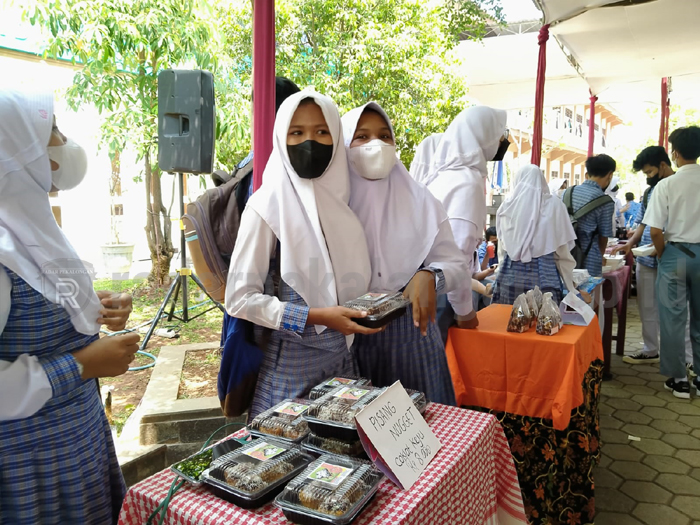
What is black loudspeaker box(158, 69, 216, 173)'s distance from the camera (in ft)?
13.1

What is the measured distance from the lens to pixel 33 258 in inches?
41.9

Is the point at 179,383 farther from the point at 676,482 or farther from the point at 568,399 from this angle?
the point at 676,482

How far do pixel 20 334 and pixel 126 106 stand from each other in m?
5.01

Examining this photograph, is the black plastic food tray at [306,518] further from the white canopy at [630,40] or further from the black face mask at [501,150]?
the white canopy at [630,40]

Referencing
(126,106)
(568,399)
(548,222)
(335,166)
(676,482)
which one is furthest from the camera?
(126,106)

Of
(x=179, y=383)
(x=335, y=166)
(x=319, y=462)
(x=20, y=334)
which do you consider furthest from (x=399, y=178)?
(x=179, y=383)

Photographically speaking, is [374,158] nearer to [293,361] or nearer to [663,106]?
[293,361]

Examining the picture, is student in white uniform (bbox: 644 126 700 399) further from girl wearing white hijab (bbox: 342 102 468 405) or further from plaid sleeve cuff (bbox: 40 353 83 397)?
plaid sleeve cuff (bbox: 40 353 83 397)

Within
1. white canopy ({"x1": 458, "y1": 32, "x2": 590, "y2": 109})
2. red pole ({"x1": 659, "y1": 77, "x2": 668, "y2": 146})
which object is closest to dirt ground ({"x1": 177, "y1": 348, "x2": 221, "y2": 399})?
white canopy ({"x1": 458, "y1": 32, "x2": 590, "y2": 109})

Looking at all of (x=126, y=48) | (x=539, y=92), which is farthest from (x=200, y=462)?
(x=126, y=48)

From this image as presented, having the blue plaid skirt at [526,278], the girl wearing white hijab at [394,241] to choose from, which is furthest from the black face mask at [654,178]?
the girl wearing white hijab at [394,241]

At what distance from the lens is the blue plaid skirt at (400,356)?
5.42 feet

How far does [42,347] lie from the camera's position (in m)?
1.10

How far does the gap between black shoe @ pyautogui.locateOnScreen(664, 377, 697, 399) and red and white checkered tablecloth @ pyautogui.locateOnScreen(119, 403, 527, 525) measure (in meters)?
2.98
